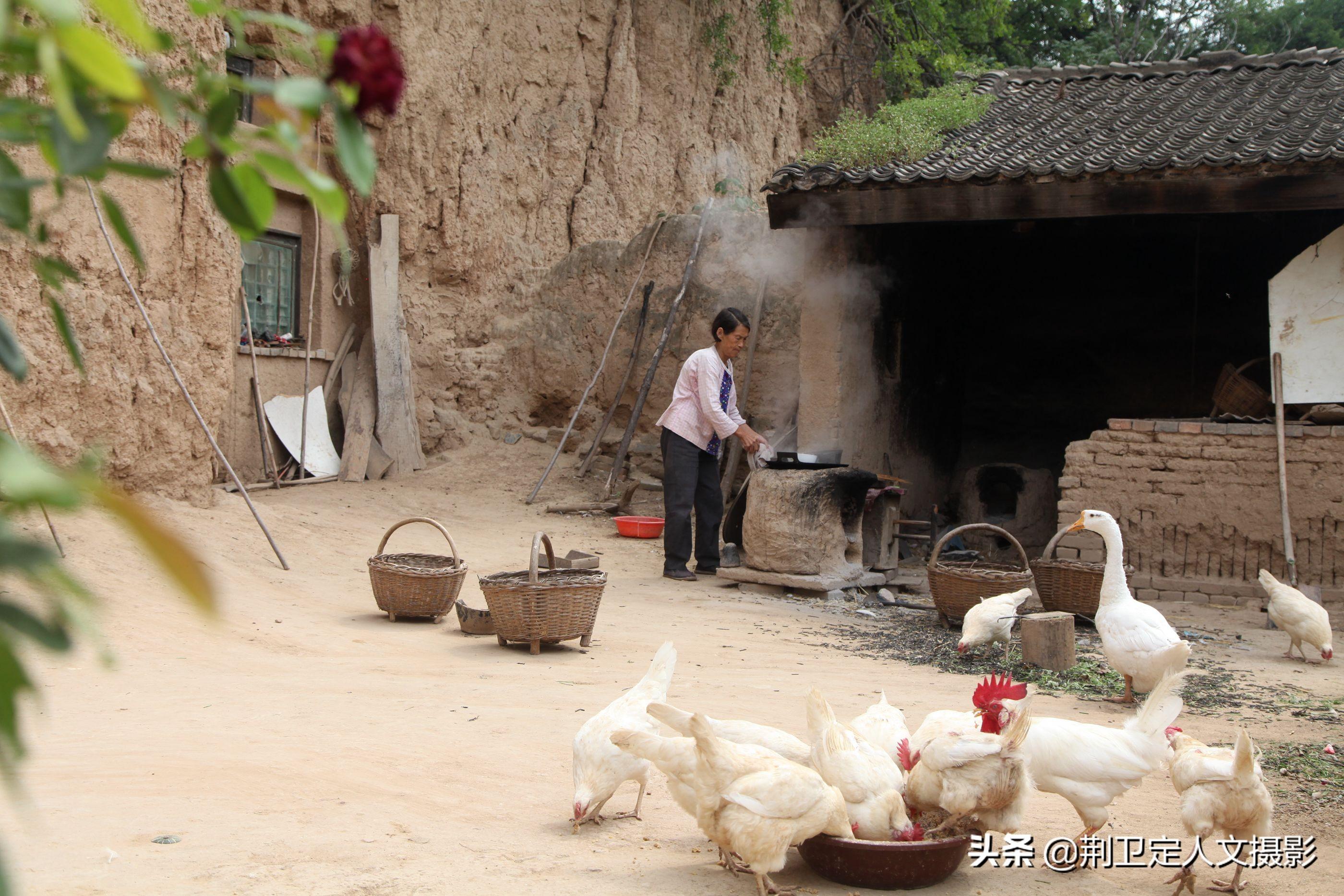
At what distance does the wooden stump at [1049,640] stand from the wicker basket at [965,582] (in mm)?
775

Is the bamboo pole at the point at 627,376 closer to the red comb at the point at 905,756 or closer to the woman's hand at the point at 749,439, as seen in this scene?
the woman's hand at the point at 749,439

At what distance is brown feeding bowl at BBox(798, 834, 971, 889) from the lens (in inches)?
113

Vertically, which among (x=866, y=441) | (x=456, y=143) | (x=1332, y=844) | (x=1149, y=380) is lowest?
(x=1332, y=844)

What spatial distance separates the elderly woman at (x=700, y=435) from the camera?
8.45 metres

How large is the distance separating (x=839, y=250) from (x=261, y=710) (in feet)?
22.1

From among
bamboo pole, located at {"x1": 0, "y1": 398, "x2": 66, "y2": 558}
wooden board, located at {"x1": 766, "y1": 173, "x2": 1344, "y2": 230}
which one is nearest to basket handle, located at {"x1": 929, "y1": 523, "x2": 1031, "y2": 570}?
wooden board, located at {"x1": 766, "y1": 173, "x2": 1344, "y2": 230}

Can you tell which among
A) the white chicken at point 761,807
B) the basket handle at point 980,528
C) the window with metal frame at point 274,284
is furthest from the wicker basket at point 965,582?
the window with metal frame at point 274,284

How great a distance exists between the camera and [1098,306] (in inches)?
535

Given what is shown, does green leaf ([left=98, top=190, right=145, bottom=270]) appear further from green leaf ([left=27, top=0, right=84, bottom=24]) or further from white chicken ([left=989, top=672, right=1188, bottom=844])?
white chicken ([left=989, top=672, right=1188, bottom=844])

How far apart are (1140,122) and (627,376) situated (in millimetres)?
5951

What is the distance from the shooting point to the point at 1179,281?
13078 mm

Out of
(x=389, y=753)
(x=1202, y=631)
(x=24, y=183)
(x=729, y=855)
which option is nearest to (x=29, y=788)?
(x=389, y=753)

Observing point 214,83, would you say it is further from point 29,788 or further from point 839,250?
point 839,250

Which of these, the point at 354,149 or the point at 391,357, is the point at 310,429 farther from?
the point at 354,149
